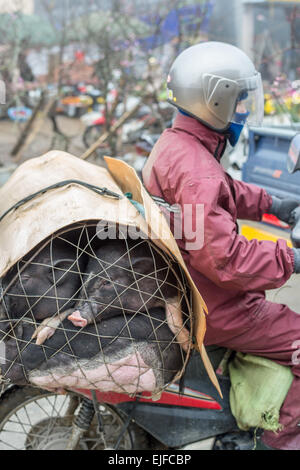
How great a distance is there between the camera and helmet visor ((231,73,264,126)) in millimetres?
2225

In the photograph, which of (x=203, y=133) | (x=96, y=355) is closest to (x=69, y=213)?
(x=96, y=355)

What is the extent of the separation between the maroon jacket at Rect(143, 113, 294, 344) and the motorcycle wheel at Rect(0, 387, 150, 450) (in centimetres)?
60

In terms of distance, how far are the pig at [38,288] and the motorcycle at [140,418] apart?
64cm

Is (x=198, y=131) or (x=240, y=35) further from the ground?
(x=198, y=131)

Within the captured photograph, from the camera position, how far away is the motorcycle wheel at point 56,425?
235cm

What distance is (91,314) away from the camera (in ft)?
5.68

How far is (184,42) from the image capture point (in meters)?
7.12

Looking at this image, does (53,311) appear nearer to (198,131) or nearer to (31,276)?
(31,276)

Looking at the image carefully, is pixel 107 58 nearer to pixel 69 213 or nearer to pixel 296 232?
pixel 296 232

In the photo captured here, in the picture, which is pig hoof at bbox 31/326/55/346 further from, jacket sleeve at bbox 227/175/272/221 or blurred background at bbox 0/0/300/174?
blurred background at bbox 0/0/300/174

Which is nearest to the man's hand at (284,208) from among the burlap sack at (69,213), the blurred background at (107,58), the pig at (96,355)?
the burlap sack at (69,213)
